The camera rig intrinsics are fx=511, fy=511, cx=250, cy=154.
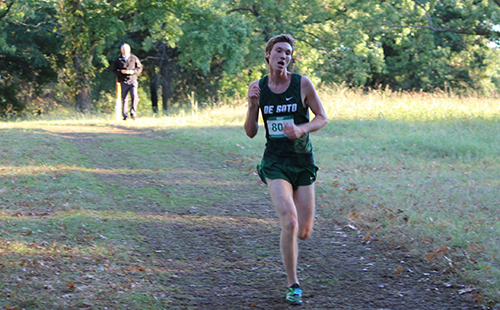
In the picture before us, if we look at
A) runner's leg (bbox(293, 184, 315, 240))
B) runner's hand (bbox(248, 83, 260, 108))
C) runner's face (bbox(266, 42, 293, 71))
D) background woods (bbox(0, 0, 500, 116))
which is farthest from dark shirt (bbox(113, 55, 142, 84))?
runner's leg (bbox(293, 184, 315, 240))

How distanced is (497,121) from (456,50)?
21520 mm

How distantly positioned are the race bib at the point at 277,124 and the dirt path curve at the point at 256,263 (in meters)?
1.35

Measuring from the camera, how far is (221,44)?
72.9 feet

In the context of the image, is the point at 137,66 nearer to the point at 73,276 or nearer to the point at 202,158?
the point at 202,158

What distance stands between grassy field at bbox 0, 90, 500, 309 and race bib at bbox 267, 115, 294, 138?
1.60 m

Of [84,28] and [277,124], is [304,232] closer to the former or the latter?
[277,124]

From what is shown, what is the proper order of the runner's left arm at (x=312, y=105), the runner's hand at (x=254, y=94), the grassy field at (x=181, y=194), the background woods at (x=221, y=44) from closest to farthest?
1. the runner's left arm at (x=312, y=105)
2. the runner's hand at (x=254, y=94)
3. the grassy field at (x=181, y=194)
4. the background woods at (x=221, y=44)

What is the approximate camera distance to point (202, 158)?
1059 centimetres

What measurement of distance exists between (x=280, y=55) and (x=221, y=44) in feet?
A: 60.6

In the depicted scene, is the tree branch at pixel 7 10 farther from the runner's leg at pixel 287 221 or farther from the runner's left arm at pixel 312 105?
the runner's leg at pixel 287 221

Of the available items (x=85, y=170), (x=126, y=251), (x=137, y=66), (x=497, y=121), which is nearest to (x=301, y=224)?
(x=126, y=251)

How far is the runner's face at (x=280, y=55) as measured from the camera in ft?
13.9

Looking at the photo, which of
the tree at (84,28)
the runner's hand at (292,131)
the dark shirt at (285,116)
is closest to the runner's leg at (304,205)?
the dark shirt at (285,116)

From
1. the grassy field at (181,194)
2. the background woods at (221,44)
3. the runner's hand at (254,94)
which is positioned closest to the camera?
the runner's hand at (254,94)
